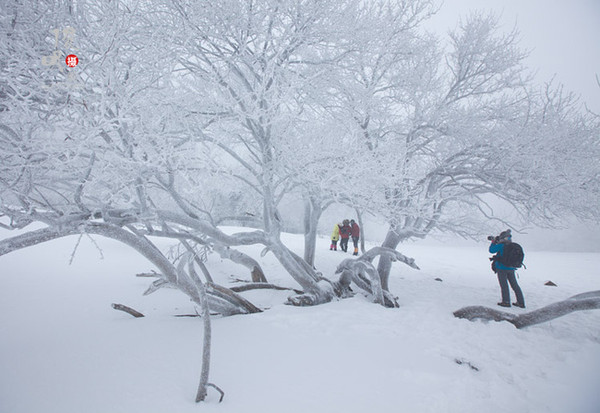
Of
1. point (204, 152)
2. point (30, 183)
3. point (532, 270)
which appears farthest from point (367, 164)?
point (532, 270)

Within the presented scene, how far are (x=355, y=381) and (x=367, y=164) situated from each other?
2834mm

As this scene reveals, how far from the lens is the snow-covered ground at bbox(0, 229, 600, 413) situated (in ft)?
8.74

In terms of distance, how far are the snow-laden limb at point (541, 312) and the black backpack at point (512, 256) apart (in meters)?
1.35

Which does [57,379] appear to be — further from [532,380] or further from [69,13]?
[532,380]

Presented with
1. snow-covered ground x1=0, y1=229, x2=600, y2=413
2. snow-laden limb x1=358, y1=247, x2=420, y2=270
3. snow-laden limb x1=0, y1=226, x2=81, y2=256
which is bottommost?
snow-covered ground x1=0, y1=229, x2=600, y2=413

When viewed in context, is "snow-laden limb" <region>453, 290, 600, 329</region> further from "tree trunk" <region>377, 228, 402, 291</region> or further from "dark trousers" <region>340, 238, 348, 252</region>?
"dark trousers" <region>340, 238, 348, 252</region>

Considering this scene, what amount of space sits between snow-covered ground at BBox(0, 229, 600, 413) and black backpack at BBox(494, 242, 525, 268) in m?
1.19

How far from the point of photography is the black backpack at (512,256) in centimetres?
583

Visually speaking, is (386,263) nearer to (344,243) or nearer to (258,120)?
(258,120)

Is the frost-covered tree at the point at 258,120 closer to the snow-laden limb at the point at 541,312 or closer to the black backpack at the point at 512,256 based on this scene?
the black backpack at the point at 512,256

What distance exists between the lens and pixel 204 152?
3234mm

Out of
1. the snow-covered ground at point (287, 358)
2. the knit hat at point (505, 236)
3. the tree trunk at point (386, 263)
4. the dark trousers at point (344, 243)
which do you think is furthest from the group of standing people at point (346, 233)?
the knit hat at point (505, 236)

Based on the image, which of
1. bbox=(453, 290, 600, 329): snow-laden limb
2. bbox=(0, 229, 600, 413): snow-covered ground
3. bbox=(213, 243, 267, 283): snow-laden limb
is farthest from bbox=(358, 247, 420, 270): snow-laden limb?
bbox=(213, 243, 267, 283): snow-laden limb

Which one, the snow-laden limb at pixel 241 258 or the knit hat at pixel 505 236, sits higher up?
the knit hat at pixel 505 236
